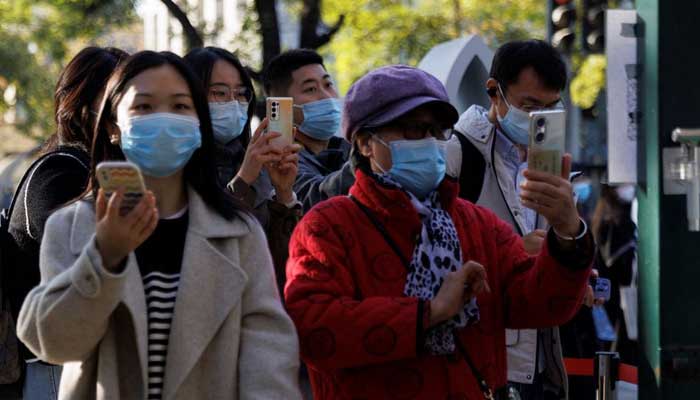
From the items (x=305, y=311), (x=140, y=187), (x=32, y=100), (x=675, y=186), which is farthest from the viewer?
(x=32, y=100)

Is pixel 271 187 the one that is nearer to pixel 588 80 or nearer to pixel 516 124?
pixel 516 124

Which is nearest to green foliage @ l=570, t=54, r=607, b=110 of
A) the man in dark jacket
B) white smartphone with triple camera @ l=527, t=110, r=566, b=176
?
the man in dark jacket

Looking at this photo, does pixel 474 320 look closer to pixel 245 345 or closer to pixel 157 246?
pixel 245 345

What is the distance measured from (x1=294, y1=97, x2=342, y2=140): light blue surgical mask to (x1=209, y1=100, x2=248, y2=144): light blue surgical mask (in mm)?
520

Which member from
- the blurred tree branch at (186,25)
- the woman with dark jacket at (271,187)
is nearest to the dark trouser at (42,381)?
the woman with dark jacket at (271,187)

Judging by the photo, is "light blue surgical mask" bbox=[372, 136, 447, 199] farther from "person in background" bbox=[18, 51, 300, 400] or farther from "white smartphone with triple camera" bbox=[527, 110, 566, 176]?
"person in background" bbox=[18, 51, 300, 400]

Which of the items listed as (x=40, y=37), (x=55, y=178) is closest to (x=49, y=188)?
(x=55, y=178)

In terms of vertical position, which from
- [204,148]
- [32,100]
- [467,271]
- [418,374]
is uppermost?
[32,100]

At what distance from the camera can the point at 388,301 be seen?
389cm

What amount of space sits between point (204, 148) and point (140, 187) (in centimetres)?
58

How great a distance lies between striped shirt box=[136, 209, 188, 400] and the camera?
3885 mm

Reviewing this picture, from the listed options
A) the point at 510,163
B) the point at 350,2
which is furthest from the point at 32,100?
the point at 510,163

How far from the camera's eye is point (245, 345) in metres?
3.97

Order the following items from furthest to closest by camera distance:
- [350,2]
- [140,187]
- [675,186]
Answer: [350,2] → [675,186] → [140,187]
